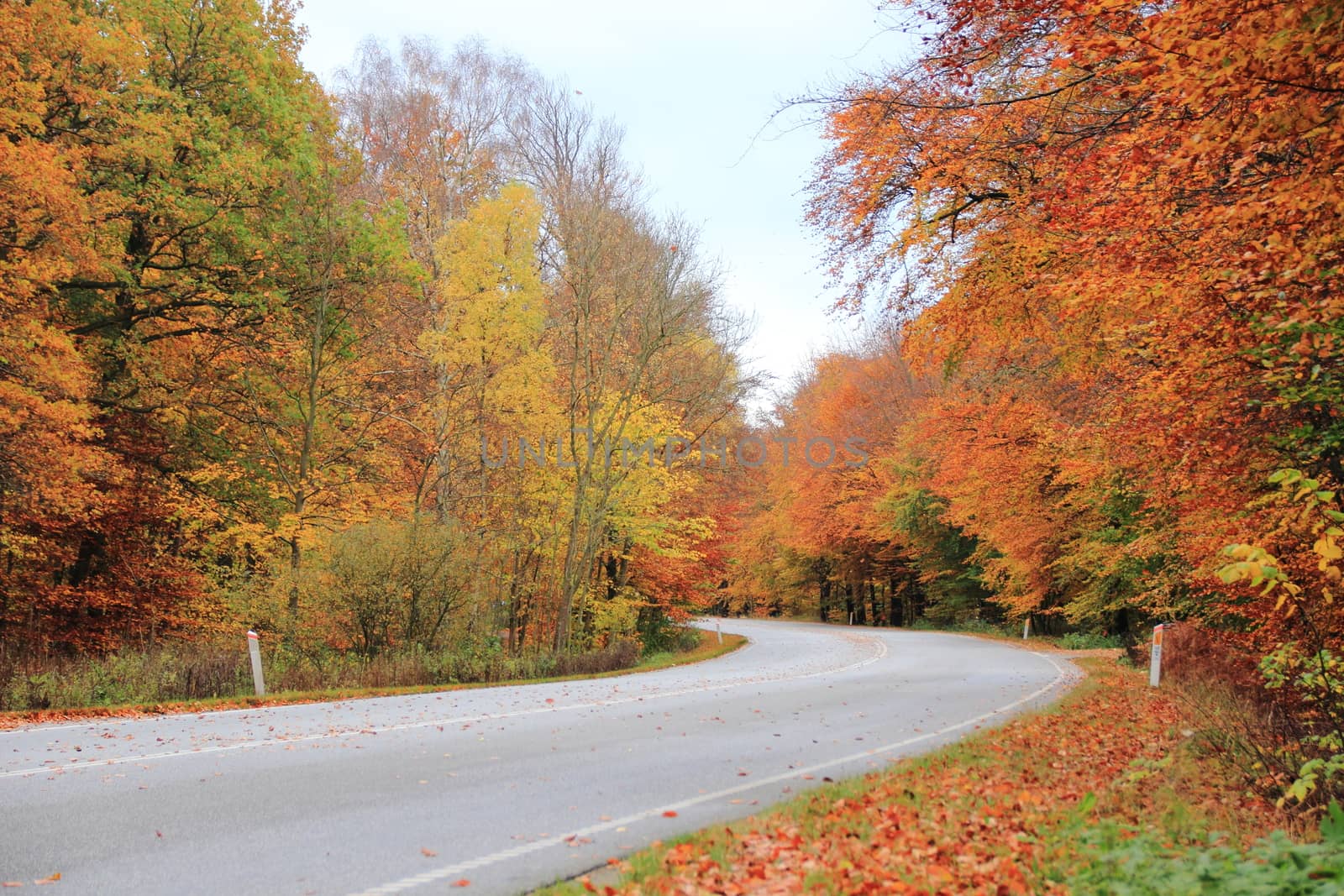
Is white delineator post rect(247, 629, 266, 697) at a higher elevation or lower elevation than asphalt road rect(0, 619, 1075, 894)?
higher

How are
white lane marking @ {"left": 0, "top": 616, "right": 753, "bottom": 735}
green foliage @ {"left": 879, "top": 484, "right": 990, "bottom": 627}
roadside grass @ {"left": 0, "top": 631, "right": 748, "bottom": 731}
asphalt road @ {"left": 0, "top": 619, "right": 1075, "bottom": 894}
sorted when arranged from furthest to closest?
green foliage @ {"left": 879, "top": 484, "right": 990, "bottom": 627}, roadside grass @ {"left": 0, "top": 631, "right": 748, "bottom": 731}, white lane marking @ {"left": 0, "top": 616, "right": 753, "bottom": 735}, asphalt road @ {"left": 0, "top": 619, "right": 1075, "bottom": 894}

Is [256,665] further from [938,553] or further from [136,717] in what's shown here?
[938,553]

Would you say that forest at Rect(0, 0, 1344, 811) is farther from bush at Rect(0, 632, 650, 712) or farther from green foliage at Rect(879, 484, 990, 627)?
green foliage at Rect(879, 484, 990, 627)

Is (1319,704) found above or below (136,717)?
above

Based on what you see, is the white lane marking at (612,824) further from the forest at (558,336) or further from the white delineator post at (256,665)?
the white delineator post at (256,665)

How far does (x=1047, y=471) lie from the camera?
2283 centimetres

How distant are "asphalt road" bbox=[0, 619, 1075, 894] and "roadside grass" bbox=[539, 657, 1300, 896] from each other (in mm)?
557

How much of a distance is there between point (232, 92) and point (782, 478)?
3337 centimetres

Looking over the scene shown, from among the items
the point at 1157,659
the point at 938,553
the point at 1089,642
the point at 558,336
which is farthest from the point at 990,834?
the point at 938,553

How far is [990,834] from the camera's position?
568cm

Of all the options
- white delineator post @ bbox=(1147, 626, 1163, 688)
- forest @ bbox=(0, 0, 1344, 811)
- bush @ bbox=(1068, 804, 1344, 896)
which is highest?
forest @ bbox=(0, 0, 1344, 811)

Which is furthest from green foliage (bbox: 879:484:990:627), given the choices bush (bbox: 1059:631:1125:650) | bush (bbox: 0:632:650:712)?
bush (bbox: 0:632:650:712)

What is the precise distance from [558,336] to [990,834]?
1983 centimetres

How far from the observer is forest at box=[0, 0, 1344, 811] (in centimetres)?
621
